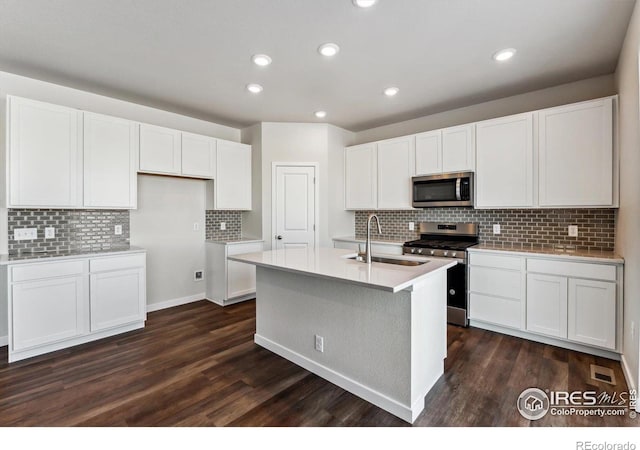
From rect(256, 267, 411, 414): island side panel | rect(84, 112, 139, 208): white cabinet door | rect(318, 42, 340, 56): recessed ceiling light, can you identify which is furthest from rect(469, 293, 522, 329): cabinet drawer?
rect(84, 112, 139, 208): white cabinet door

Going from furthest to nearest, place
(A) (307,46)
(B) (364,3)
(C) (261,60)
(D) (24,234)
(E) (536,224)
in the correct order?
1. (E) (536,224)
2. (D) (24,234)
3. (C) (261,60)
4. (A) (307,46)
5. (B) (364,3)

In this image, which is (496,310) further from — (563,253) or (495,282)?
(563,253)

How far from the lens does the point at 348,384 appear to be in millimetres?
2172

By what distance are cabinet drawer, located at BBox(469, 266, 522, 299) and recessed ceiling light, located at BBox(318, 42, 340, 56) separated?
263cm

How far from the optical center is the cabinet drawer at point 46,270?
8.73 feet

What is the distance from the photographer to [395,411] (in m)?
1.90

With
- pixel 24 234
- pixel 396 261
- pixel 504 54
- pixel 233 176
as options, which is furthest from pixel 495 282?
pixel 24 234

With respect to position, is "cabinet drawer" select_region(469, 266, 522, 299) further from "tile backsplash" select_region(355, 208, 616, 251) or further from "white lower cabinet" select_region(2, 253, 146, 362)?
"white lower cabinet" select_region(2, 253, 146, 362)

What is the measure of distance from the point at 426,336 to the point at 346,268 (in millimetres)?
711

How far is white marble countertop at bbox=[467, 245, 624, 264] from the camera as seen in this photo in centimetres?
260

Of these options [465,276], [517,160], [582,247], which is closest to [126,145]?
[465,276]

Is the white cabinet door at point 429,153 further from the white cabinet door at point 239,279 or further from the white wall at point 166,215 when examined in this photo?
the white wall at point 166,215
